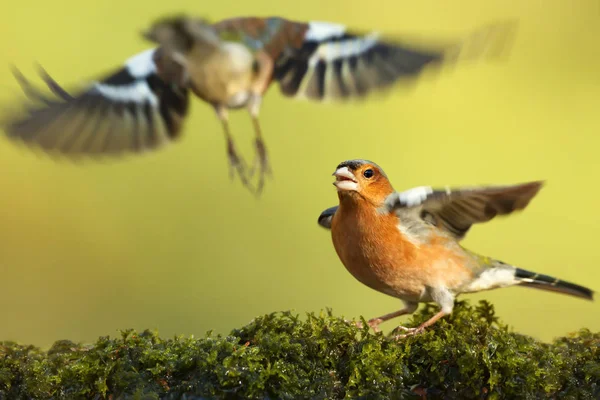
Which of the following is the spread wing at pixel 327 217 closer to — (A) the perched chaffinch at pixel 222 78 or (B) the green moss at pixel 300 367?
(A) the perched chaffinch at pixel 222 78

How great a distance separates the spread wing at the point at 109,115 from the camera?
3555 millimetres

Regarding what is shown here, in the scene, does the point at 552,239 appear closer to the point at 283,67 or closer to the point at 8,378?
the point at 283,67

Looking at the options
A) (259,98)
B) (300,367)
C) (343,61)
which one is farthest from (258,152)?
(300,367)

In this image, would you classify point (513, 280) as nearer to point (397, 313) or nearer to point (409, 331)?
point (397, 313)

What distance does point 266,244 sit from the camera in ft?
23.6

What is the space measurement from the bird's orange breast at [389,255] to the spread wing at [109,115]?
1.23 metres

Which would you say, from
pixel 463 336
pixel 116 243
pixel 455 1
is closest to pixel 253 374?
pixel 463 336

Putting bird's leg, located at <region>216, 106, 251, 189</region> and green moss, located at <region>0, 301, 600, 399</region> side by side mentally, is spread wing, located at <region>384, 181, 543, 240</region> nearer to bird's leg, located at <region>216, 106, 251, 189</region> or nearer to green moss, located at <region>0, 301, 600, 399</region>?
green moss, located at <region>0, 301, 600, 399</region>

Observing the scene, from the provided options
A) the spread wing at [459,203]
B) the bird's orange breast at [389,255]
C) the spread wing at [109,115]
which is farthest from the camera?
the spread wing at [109,115]

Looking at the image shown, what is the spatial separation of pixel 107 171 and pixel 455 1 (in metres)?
4.13

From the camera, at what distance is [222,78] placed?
3.52 m

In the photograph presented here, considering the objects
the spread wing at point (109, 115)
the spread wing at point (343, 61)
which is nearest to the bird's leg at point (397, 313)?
the spread wing at point (343, 61)

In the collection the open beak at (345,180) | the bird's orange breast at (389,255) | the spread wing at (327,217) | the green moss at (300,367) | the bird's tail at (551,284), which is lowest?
the green moss at (300,367)

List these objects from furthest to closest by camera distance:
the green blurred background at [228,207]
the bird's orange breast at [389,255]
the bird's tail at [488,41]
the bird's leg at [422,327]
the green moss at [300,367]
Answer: the green blurred background at [228,207]
the bird's tail at [488,41]
the bird's orange breast at [389,255]
the bird's leg at [422,327]
the green moss at [300,367]
